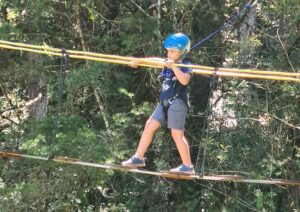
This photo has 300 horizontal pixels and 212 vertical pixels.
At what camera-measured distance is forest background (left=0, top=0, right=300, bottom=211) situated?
6305 millimetres

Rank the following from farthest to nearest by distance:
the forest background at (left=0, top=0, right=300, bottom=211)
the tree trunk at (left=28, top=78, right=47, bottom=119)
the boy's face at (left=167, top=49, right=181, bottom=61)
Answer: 1. the tree trunk at (left=28, top=78, right=47, bottom=119)
2. the forest background at (left=0, top=0, right=300, bottom=211)
3. the boy's face at (left=167, top=49, right=181, bottom=61)

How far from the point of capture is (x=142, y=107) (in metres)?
6.34

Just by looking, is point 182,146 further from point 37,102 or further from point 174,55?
point 37,102

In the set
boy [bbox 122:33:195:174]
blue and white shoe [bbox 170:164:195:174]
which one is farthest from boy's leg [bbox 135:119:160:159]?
blue and white shoe [bbox 170:164:195:174]

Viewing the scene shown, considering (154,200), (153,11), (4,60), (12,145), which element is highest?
(153,11)

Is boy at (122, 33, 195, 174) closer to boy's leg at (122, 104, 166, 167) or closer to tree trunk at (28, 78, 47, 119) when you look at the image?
boy's leg at (122, 104, 166, 167)

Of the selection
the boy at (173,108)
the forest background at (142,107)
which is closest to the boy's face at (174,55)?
the boy at (173,108)

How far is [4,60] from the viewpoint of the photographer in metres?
6.96

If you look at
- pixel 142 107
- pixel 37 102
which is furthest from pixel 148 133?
pixel 37 102

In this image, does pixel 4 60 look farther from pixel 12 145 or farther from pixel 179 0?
pixel 179 0

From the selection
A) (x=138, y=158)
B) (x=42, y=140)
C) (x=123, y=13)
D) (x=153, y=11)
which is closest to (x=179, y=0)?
(x=153, y=11)

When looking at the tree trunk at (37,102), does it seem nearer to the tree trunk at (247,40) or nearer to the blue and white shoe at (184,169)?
the tree trunk at (247,40)

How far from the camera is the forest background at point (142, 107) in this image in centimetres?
630

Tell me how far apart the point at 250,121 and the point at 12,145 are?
2673mm
